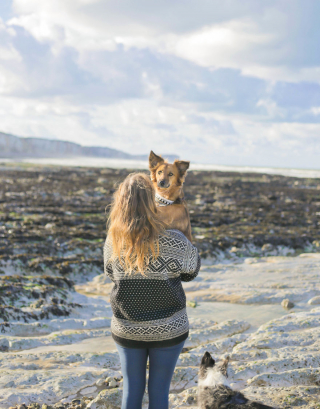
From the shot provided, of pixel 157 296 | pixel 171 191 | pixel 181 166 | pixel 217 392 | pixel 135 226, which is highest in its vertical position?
pixel 181 166

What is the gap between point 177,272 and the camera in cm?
249

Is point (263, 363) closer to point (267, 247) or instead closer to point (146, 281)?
point (146, 281)

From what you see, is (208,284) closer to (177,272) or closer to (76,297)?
(76,297)

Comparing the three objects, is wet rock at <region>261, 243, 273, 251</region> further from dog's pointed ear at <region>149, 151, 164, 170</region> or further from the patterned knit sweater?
the patterned knit sweater

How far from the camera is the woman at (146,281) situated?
242cm

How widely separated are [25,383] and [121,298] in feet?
6.93

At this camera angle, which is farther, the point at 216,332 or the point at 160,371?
the point at 216,332

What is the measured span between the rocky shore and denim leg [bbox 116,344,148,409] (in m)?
→ 1.14

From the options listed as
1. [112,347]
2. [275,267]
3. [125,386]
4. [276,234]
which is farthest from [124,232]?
[276,234]

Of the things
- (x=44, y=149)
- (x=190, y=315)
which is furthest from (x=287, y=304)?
(x=44, y=149)

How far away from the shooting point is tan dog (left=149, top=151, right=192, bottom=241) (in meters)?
3.68

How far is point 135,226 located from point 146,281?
36cm

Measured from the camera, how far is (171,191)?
410cm

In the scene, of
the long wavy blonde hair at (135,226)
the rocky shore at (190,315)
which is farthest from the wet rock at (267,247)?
the long wavy blonde hair at (135,226)
